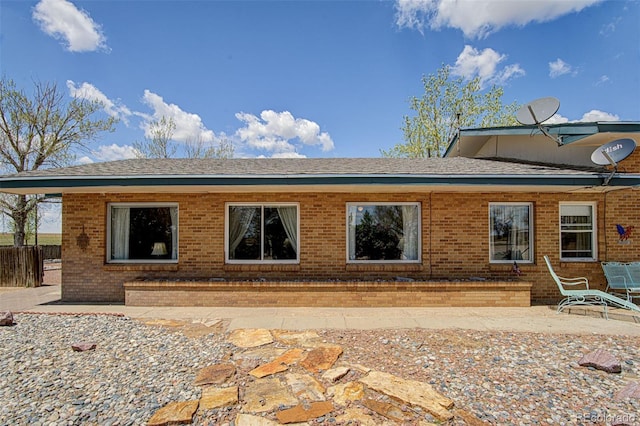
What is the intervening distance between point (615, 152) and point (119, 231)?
11.7m

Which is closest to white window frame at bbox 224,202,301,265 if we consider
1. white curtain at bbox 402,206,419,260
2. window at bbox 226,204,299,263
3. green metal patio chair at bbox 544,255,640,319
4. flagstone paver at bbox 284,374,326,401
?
window at bbox 226,204,299,263

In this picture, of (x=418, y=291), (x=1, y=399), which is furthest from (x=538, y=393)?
(x=1, y=399)

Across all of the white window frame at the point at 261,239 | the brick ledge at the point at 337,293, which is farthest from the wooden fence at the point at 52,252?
the white window frame at the point at 261,239

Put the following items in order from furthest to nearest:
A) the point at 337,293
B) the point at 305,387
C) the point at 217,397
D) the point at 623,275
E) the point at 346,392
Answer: the point at 623,275
the point at 337,293
the point at 305,387
the point at 346,392
the point at 217,397

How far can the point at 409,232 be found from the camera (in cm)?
853

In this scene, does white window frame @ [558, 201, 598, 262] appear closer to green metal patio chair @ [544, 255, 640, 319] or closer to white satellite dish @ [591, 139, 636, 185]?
green metal patio chair @ [544, 255, 640, 319]

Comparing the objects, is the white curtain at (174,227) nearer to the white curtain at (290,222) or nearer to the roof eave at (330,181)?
the roof eave at (330,181)

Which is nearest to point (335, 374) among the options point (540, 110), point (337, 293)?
point (337, 293)

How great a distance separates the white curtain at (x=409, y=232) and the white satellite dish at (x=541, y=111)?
3.61 m

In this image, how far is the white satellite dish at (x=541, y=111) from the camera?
316 inches

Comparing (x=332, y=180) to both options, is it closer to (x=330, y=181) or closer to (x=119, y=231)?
(x=330, y=181)

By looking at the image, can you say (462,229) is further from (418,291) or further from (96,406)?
(96,406)

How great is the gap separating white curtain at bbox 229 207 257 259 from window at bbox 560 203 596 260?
25.6 feet

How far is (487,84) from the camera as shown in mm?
25906
